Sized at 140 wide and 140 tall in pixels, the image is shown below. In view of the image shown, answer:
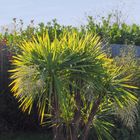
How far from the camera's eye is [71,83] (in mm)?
7176

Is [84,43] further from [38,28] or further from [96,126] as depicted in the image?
[38,28]

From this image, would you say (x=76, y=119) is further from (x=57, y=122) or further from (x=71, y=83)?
(x=71, y=83)

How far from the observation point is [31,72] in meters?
6.88

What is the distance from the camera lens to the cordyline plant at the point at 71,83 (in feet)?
22.8

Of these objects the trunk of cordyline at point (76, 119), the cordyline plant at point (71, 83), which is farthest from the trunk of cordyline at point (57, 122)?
the trunk of cordyline at point (76, 119)

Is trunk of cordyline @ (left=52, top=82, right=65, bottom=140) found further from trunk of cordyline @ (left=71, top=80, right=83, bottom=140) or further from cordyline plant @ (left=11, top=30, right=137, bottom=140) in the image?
trunk of cordyline @ (left=71, top=80, right=83, bottom=140)

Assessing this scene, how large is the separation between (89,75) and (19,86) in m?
1.04

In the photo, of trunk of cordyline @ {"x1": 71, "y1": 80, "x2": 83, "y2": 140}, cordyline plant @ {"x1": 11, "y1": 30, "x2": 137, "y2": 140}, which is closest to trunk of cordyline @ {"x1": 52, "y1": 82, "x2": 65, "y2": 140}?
cordyline plant @ {"x1": 11, "y1": 30, "x2": 137, "y2": 140}

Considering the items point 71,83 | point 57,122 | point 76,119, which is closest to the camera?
point 71,83

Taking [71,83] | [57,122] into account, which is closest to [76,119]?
[57,122]

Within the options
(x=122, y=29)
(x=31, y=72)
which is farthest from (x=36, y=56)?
(x=122, y=29)

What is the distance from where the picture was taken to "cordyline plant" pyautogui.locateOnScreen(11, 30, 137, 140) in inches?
273

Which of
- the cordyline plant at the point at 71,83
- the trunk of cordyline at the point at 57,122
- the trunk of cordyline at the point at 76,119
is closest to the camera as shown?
the cordyline plant at the point at 71,83

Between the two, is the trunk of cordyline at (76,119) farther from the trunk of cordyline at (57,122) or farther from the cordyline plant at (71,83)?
the trunk of cordyline at (57,122)
